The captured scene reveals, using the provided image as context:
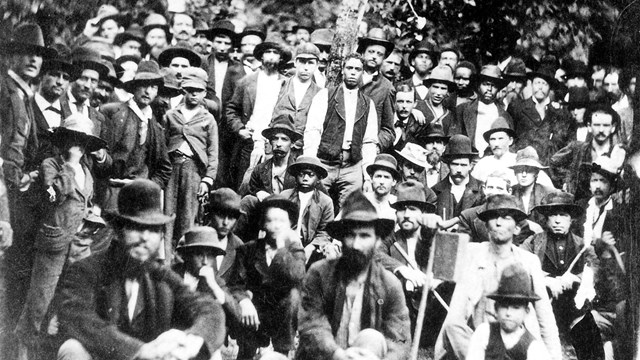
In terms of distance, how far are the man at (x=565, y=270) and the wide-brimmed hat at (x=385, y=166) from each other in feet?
3.44

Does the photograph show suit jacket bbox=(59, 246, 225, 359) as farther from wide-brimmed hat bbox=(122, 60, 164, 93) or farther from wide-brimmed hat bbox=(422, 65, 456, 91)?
wide-brimmed hat bbox=(422, 65, 456, 91)

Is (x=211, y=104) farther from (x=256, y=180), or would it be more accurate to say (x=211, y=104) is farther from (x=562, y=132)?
(x=562, y=132)

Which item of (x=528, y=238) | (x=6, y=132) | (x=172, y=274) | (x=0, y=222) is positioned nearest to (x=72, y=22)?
(x=6, y=132)

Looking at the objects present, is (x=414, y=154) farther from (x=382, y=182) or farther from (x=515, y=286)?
(x=515, y=286)

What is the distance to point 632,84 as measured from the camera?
742 centimetres

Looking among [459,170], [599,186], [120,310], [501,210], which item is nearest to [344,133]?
[459,170]

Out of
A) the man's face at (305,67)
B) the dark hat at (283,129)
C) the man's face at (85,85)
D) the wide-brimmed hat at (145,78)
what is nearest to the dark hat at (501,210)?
the dark hat at (283,129)

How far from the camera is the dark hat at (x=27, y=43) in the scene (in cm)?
691

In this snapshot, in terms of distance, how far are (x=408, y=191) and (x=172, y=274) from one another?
1784 millimetres

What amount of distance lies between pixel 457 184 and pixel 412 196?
41 cm

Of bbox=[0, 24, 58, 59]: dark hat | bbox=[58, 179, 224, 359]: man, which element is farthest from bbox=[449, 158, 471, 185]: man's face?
bbox=[0, 24, 58, 59]: dark hat

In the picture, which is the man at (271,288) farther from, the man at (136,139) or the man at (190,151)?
the man at (136,139)

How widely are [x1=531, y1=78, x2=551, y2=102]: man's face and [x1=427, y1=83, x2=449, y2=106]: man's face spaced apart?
2.24 feet

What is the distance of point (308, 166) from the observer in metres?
6.99
